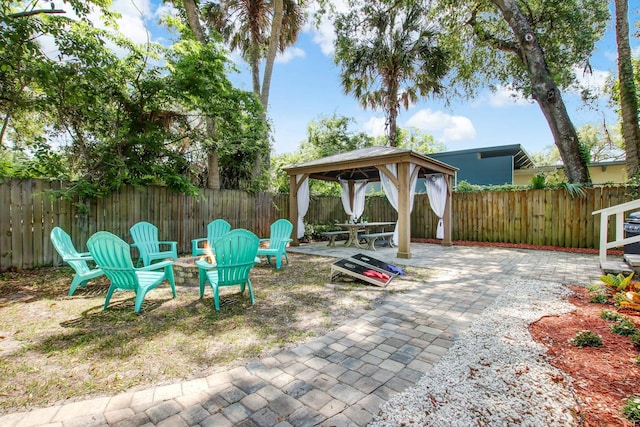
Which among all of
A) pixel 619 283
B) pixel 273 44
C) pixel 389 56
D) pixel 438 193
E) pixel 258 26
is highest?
pixel 258 26

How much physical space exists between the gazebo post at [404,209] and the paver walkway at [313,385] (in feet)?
10.7

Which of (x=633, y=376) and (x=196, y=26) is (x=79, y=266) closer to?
(x=633, y=376)

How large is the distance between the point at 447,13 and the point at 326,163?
25.9ft

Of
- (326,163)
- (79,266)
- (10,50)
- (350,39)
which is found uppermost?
(350,39)

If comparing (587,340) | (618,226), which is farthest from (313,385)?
(618,226)

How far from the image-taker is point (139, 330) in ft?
9.10

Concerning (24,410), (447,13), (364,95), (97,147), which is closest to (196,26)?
(97,147)

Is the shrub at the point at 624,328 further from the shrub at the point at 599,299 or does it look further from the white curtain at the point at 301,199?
the white curtain at the point at 301,199

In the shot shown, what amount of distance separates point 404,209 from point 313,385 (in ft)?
17.8

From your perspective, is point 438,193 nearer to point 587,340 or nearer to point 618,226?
Answer: point 618,226

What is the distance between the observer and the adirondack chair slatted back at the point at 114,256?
304 cm

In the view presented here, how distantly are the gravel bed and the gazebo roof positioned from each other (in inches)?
186

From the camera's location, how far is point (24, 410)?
1.65 meters

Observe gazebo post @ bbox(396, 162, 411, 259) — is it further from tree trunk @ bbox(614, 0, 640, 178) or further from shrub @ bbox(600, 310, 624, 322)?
tree trunk @ bbox(614, 0, 640, 178)
